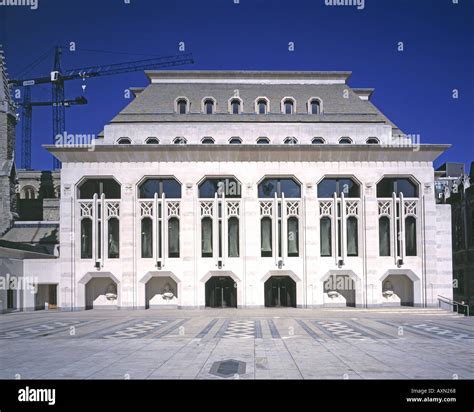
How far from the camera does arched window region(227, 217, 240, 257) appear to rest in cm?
4659

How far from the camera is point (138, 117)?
160 ft

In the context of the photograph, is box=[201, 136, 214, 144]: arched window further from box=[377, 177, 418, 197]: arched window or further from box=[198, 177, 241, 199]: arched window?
box=[377, 177, 418, 197]: arched window

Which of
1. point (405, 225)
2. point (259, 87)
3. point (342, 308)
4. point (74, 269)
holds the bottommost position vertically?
point (342, 308)

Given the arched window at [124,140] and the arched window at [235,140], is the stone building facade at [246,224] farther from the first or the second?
the arched window at [235,140]

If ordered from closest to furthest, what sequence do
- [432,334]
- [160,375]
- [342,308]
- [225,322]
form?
[160,375] < [432,334] < [225,322] < [342,308]

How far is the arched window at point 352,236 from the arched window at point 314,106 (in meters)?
10.9

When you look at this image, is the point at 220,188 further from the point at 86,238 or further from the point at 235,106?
the point at 86,238

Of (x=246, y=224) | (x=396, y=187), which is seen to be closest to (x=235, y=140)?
(x=246, y=224)

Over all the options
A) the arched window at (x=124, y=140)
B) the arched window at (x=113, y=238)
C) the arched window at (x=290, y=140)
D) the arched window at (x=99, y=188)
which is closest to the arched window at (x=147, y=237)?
the arched window at (x=113, y=238)

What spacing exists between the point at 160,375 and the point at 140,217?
103 ft

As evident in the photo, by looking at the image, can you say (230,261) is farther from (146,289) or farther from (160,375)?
(160,375)

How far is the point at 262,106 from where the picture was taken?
51.2 meters
